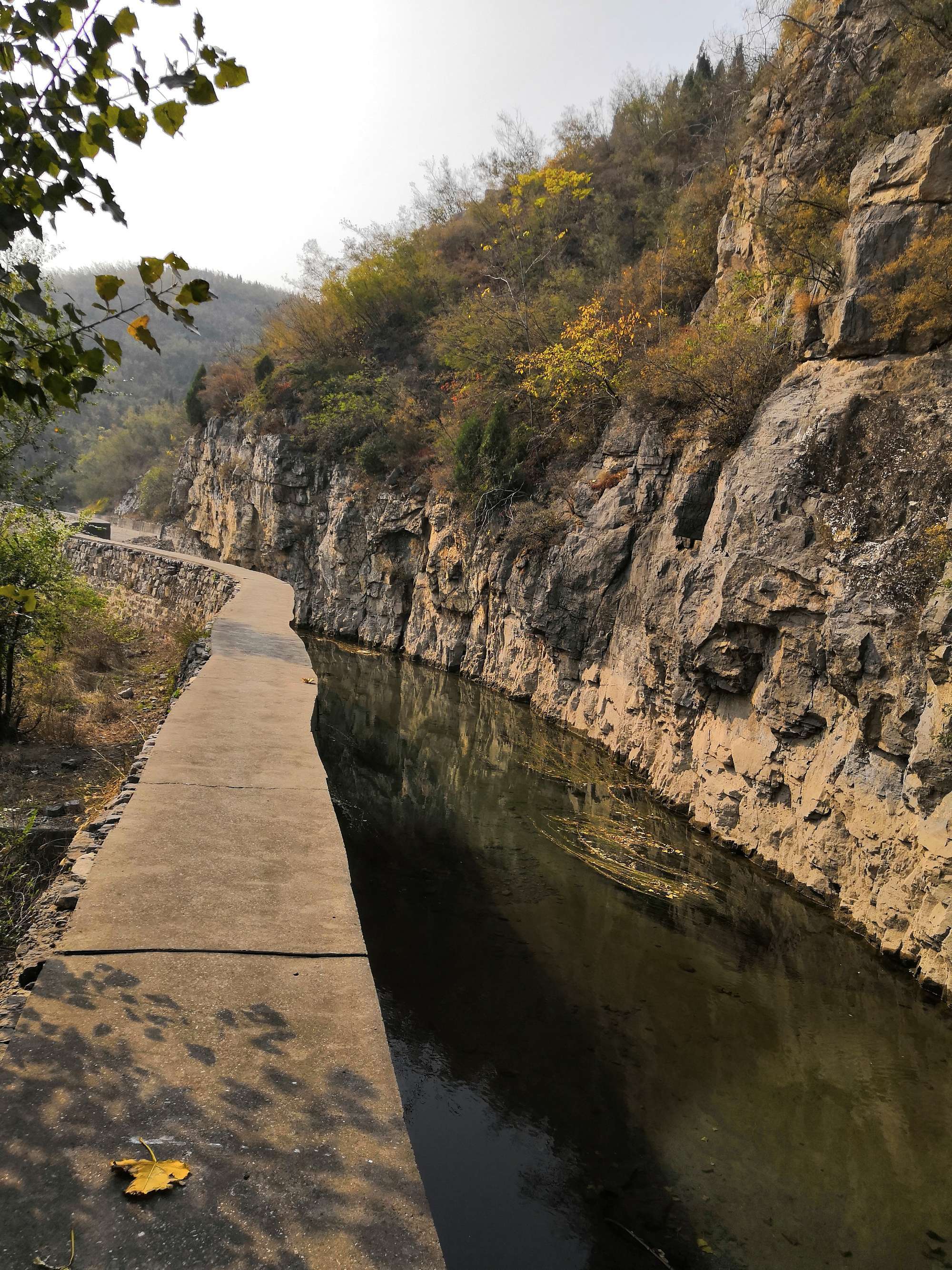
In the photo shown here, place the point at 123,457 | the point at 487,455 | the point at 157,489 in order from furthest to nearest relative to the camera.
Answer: the point at 123,457 → the point at 157,489 → the point at 487,455

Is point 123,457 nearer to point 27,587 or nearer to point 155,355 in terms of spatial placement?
point 155,355

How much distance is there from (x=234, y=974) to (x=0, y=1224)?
130 cm

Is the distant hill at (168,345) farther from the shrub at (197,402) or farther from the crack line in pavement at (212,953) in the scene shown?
the crack line in pavement at (212,953)

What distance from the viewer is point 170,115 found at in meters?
2.24

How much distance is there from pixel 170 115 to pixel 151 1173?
121 inches

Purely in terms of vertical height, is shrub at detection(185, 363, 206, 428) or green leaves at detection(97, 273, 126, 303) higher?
shrub at detection(185, 363, 206, 428)

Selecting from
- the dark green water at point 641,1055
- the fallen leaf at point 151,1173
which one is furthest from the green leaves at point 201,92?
the dark green water at point 641,1055

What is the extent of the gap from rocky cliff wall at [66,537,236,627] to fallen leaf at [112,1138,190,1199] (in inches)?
516

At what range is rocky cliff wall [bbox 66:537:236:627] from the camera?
1658 centimetres

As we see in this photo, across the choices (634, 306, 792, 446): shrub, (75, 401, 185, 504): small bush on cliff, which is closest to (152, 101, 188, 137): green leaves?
(634, 306, 792, 446): shrub

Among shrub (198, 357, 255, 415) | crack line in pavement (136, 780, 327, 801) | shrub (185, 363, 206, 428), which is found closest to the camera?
crack line in pavement (136, 780, 327, 801)

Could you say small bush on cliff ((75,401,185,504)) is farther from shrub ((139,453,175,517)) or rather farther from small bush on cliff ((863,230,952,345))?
small bush on cliff ((863,230,952,345))

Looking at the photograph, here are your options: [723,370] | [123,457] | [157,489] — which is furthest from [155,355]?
[723,370]

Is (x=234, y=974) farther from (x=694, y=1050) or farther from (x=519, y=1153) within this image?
(x=694, y=1050)
